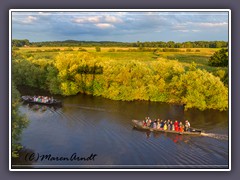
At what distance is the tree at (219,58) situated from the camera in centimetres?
886

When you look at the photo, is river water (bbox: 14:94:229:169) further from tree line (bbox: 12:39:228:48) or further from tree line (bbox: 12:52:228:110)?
tree line (bbox: 12:39:228:48)

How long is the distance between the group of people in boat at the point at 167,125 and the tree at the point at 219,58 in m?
1.65

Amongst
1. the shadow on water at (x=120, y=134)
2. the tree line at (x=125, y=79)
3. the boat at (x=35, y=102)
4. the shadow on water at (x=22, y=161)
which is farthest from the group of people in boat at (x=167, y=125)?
the shadow on water at (x=22, y=161)

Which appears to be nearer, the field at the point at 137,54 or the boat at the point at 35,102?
the boat at the point at 35,102

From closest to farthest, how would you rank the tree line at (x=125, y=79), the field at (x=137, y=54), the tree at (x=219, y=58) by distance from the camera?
the tree at (x=219, y=58) < the field at (x=137, y=54) < the tree line at (x=125, y=79)

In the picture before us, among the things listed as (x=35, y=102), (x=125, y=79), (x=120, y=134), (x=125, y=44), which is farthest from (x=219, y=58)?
(x=35, y=102)

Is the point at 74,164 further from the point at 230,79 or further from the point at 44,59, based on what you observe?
the point at 230,79

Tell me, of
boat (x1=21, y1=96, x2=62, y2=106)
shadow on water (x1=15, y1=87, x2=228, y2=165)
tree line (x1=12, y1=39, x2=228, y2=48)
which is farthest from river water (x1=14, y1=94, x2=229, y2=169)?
tree line (x1=12, y1=39, x2=228, y2=48)

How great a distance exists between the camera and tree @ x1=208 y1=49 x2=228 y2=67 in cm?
886

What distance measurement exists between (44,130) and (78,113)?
100 cm

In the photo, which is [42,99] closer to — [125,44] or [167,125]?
[125,44]

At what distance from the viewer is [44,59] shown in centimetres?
1004

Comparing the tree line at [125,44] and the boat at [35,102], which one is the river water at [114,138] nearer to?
the boat at [35,102]
